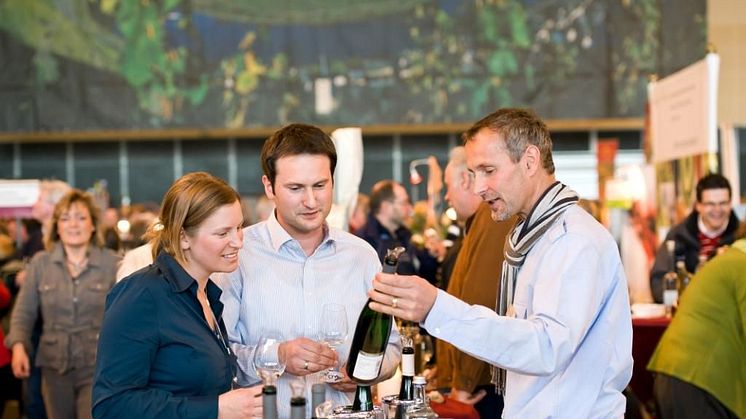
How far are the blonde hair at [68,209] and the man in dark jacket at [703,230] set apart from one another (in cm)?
360

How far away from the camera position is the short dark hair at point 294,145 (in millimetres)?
2824

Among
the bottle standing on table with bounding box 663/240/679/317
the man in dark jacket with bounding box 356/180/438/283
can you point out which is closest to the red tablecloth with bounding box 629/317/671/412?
the bottle standing on table with bounding box 663/240/679/317

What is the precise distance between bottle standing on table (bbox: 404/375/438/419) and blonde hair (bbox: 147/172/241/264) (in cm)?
68

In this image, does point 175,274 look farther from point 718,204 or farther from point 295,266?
point 718,204

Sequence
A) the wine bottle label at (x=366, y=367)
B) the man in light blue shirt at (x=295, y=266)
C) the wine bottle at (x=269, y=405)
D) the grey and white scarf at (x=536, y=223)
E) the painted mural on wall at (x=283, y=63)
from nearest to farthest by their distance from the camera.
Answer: the wine bottle at (x=269, y=405), the wine bottle label at (x=366, y=367), the grey and white scarf at (x=536, y=223), the man in light blue shirt at (x=295, y=266), the painted mural on wall at (x=283, y=63)

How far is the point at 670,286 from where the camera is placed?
21.4ft

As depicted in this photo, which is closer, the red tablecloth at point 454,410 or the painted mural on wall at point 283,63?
the red tablecloth at point 454,410

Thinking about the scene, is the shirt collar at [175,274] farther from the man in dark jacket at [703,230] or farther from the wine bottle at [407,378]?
the man in dark jacket at [703,230]

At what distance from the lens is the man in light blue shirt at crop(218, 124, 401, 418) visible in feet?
9.26

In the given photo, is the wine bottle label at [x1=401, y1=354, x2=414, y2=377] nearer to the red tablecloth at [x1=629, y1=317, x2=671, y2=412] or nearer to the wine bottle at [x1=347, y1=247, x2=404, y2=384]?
the wine bottle at [x1=347, y1=247, x2=404, y2=384]

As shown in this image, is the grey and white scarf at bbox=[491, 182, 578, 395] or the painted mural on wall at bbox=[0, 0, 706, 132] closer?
the grey and white scarf at bbox=[491, 182, 578, 395]

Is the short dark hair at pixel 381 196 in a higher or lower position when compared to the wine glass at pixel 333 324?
higher

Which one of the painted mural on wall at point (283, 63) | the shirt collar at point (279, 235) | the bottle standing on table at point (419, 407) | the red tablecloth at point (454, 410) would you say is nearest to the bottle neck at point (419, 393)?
the bottle standing on table at point (419, 407)

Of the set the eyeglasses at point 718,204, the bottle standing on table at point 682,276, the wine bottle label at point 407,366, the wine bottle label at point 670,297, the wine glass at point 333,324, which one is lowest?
the wine bottle label at point 670,297
